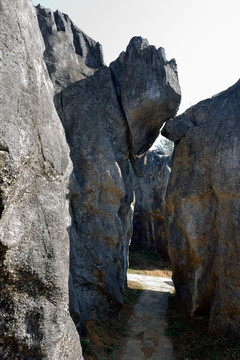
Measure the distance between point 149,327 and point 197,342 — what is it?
7.32 feet

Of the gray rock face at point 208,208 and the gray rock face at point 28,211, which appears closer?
the gray rock face at point 28,211

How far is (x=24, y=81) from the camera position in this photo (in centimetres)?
510

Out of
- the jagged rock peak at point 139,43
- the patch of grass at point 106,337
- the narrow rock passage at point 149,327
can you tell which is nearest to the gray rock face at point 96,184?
the patch of grass at point 106,337

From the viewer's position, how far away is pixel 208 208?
35.3 ft

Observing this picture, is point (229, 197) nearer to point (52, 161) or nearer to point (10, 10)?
point (52, 161)

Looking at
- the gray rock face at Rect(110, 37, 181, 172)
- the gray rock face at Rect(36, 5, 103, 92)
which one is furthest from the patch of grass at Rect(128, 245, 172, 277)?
the gray rock face at Rect(36, 5, 103, 92)

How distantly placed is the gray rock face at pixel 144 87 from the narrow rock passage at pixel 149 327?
6.51 m

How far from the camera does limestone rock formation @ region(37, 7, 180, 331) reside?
10875 millimetres

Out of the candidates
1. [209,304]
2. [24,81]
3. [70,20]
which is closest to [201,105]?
[70,20]

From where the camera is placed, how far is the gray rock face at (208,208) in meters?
9.21

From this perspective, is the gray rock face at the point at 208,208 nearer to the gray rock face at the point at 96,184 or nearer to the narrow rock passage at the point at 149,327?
the narrow rock passage at the point at 149,327

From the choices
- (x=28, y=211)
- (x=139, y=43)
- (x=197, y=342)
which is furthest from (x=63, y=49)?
(x=197, y=342)

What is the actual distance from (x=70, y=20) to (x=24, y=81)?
29.1ft

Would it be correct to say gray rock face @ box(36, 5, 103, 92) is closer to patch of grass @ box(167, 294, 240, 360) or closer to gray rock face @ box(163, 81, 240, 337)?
gray rock face @ box(163, 81, 240, 337)
